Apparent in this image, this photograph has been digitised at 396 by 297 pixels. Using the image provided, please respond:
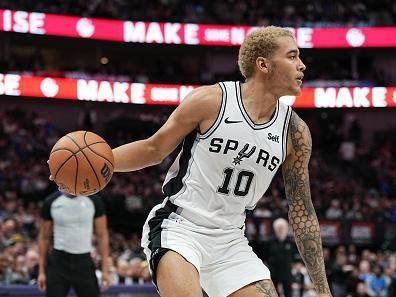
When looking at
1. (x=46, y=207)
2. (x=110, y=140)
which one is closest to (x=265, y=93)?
(x=46, y=207)

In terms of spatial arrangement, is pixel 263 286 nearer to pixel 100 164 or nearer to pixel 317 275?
pixel 317 275

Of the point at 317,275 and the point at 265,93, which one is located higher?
the point at 265,93

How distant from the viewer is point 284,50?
4621 mm

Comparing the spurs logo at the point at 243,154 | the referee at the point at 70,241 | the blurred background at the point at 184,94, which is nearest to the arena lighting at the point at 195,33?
the blurred background at the point at 184,94

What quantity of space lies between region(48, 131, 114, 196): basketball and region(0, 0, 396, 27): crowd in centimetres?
1973

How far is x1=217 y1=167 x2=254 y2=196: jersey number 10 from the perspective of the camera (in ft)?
14.7

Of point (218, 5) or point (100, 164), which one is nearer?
point (100, 164)

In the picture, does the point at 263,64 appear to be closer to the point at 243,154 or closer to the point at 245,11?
the point at 243,154

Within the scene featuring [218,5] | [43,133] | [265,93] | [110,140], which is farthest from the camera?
[218,5]

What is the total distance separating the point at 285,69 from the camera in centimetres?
461

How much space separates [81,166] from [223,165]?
2.51ft

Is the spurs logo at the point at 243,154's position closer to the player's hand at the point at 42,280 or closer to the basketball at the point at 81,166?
the basketball at the point at 81,166

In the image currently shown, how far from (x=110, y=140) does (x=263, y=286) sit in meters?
21.3

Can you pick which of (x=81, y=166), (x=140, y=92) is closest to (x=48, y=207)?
(x=81, y=166)
